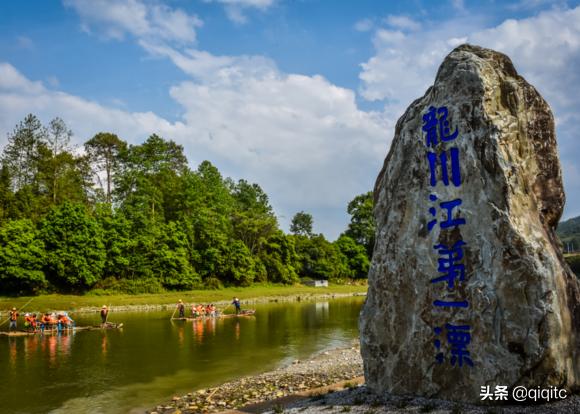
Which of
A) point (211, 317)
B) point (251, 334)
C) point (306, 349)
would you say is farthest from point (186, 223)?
point (306, 349)

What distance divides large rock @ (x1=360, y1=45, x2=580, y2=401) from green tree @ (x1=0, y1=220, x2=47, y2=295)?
43448mm

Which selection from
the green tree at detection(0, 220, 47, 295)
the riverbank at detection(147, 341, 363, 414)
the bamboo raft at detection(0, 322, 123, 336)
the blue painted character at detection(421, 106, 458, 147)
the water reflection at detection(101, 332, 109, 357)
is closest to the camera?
the blue painted character at detection(421, 106, 458, 147)

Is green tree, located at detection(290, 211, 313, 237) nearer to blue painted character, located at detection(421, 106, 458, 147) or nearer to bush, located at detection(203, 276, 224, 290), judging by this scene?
bush, located at detection(203, 276, 224, 290)

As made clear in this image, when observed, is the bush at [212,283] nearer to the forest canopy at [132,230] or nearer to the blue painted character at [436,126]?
the forest canopy at [132,230]

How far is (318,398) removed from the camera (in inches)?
→ 465

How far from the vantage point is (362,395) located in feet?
35.5

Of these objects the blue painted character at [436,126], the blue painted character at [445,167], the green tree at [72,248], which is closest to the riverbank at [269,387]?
the blue painted character at [445,167]

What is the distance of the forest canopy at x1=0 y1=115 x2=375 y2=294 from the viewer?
4934 centimetres

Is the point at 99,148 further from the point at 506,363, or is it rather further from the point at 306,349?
the point at 506,363

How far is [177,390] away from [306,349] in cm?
905

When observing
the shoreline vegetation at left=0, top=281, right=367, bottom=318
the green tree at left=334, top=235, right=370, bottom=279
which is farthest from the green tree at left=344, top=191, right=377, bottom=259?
the shoreline vegetation at left=0, top=281, right=367, bottom=318

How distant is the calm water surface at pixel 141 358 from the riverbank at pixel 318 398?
Result: 1.51 meters

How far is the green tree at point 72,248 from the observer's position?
48906mm

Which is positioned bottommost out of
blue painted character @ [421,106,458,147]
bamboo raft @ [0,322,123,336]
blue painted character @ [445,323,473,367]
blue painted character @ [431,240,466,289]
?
bamboo raft @ [0,322,123,336]
